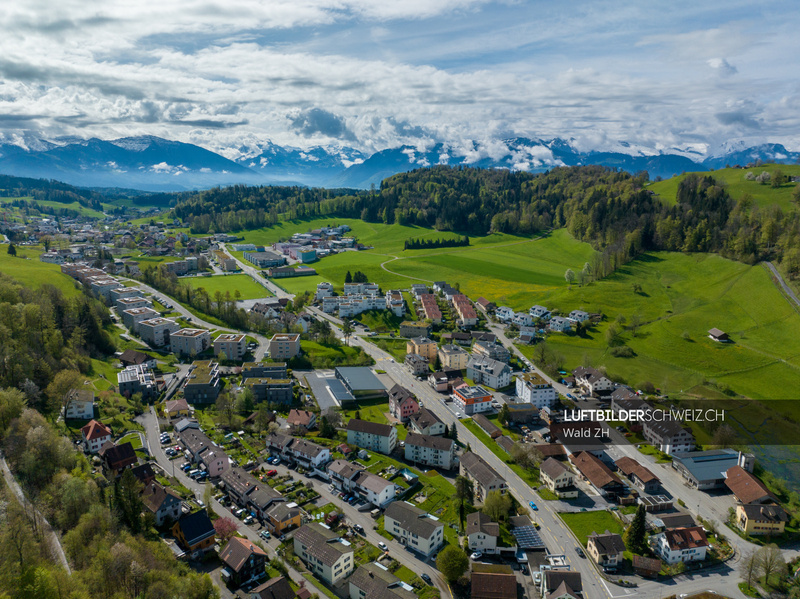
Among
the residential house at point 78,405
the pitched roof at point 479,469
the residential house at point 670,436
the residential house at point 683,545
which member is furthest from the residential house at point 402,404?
the residential house at point 78,405

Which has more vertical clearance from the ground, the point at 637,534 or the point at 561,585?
the point at 561,585

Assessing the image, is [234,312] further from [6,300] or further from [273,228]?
[273,228]

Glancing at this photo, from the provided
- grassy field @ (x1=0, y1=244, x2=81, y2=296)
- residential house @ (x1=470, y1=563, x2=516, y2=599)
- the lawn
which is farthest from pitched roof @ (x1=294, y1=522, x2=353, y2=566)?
grassy field @ (x1=0, y1=244, x2=81, y2=296)

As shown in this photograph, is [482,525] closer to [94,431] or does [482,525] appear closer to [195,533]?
[195,533]

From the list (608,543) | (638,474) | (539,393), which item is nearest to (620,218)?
(539,393)

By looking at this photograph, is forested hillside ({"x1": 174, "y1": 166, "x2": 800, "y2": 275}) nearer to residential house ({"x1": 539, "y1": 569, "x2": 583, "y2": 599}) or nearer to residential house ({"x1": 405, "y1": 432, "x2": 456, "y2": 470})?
residential house ({"x1": 405, "y1": 432, "x2": 456, "y2": 470})

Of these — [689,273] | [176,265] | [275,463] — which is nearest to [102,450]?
[275,463]
